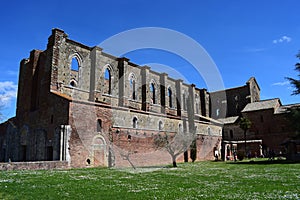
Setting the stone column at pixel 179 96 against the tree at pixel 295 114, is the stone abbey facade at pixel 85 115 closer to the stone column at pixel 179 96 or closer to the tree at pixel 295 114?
the stone column at pixel 179 96

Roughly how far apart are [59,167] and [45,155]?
417 centimetres

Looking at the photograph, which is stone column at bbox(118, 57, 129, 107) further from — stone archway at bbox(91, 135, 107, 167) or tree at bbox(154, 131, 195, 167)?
stone archway at bbox(91, 135, 107, 167)

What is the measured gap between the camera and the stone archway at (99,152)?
21750mm

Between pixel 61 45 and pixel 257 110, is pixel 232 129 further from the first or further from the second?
pixel 61 45

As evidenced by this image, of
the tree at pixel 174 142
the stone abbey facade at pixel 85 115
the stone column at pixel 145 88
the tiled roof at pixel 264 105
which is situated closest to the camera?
the stone abbey facade at pixel 85 115

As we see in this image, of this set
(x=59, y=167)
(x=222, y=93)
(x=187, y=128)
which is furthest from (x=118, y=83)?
(x=222, y=93)

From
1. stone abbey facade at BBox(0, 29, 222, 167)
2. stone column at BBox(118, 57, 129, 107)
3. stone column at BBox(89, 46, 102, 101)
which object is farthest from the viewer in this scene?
stone column at BBox(118, 57, 129, 107)

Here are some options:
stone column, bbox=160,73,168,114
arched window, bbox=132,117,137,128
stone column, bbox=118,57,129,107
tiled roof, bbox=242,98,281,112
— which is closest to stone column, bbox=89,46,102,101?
stone column, bbox=118,57,129,107

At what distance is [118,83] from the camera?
32.0 m

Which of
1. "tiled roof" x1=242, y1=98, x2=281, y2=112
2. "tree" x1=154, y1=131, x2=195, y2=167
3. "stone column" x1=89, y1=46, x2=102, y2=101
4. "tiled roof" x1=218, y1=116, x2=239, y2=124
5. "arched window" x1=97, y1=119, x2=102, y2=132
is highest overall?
"stone column" x1=89, y1=46, x2=102, y2=101

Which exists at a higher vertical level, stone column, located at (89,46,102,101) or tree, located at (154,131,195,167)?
stone column, located at (89,46,102,101)

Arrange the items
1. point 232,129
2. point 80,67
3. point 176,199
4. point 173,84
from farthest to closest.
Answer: point 232,129
point 173,84
point 80,67
point 176,199

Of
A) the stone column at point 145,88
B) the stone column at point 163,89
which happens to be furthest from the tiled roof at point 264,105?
the stone column at point 145,88

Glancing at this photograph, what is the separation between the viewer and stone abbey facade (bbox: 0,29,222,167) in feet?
70.0
